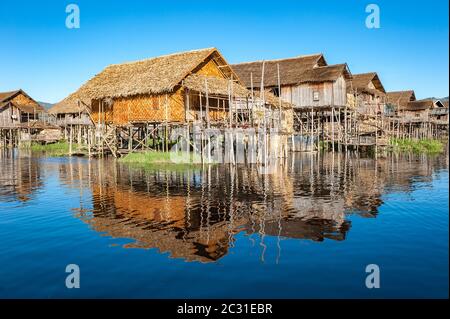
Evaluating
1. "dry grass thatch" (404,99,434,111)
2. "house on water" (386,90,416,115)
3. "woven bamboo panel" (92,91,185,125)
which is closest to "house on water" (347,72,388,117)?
"dry grass thatch" (404,99,434,111)

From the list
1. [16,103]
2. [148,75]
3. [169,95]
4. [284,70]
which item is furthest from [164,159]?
[16,103]

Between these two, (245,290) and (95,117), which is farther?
(95,117)

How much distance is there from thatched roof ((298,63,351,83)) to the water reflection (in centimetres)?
1764

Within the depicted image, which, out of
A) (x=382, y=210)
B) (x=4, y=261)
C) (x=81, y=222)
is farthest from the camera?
(x=382, y=210)

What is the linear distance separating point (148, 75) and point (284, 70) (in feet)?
56.0

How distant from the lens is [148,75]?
30969 millimetres

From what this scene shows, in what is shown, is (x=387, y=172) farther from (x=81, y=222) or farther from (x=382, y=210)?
(x=81, y=222)

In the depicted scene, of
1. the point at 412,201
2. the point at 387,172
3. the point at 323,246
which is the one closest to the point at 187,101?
the point at 387,172

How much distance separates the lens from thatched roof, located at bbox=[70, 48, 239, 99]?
28.9m

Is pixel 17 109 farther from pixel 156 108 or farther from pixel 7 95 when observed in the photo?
pixel 156 108

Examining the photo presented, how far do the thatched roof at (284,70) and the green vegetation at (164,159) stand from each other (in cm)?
1664

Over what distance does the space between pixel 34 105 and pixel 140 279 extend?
64297mm

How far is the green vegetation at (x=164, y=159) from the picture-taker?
26.3 meters
